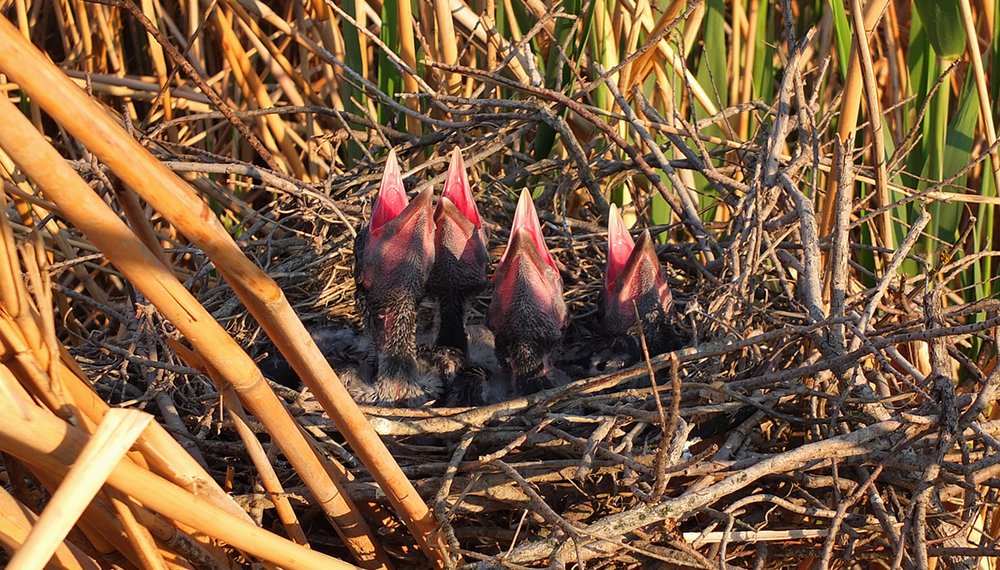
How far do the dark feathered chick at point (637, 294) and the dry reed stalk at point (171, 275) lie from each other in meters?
0.57

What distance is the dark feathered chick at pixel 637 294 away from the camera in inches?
46.2

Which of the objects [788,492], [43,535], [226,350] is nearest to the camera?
[43,535]

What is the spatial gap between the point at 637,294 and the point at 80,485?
2.73ft

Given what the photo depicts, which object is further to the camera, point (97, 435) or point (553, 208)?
point (553, 208)

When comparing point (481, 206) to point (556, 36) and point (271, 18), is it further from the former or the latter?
point (271, 18)

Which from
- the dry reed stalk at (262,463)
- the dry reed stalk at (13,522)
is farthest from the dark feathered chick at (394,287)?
the dry reed stalk at (13,522)

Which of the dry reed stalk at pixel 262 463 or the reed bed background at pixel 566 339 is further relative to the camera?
the dry reed stalk at pixel 262 463

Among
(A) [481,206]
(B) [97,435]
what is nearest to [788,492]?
(B) [97,435]

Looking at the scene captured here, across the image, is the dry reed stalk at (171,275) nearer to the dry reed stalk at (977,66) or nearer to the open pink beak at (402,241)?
the open pink beak at (402,241)

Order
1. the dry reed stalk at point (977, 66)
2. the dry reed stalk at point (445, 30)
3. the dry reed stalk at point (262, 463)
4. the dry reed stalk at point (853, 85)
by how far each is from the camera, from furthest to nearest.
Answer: the dry reed stalk at point (445, 30) → the dry reed stalk at point (977, 66) → the dry reed stalk at point (853, 85) → the dry reed stalk at point (262, 463)

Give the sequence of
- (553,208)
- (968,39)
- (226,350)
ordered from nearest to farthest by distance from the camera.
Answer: (226,350) → (968,39) → (553,208)

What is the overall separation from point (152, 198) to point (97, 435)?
0.50 feet

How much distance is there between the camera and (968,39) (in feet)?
3.73

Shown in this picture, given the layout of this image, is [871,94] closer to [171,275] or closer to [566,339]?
[566,339]
